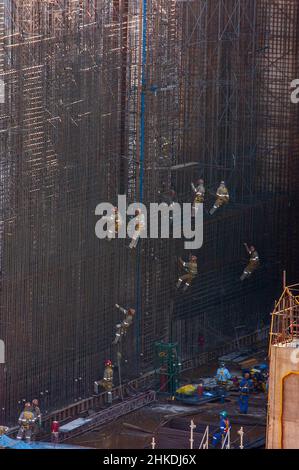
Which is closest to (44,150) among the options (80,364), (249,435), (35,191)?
(35,191)

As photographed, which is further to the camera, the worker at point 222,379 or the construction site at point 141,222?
the worker at point 222,379

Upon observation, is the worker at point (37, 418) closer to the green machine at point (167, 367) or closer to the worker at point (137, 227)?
the green machine at point (167, 367)

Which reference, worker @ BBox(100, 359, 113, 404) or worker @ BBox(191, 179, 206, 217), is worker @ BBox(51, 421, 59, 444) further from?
worker @ BBox(191, 179, 206, 217)

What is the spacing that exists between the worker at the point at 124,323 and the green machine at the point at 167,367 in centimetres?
116

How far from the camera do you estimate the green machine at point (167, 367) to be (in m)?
43.0

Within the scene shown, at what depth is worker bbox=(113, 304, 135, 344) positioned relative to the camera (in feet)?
140

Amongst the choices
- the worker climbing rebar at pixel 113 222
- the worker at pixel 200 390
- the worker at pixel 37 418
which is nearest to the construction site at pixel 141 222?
the worker at pixel 200 390

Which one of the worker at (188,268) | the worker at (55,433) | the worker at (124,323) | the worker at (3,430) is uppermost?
the worker at (188,268)

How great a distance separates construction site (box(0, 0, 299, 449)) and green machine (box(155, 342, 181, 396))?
0.05 m

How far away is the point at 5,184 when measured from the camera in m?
38.4

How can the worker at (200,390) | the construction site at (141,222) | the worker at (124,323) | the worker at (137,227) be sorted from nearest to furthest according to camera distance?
the construction site at (141,222) < the worker at (124,323) < the worker at (200,390) < the worker at (137,227)

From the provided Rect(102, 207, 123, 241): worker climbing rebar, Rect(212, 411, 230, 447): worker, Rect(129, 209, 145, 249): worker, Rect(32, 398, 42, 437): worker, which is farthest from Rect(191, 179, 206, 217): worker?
Rect(32, 398, 42, 437): worker
